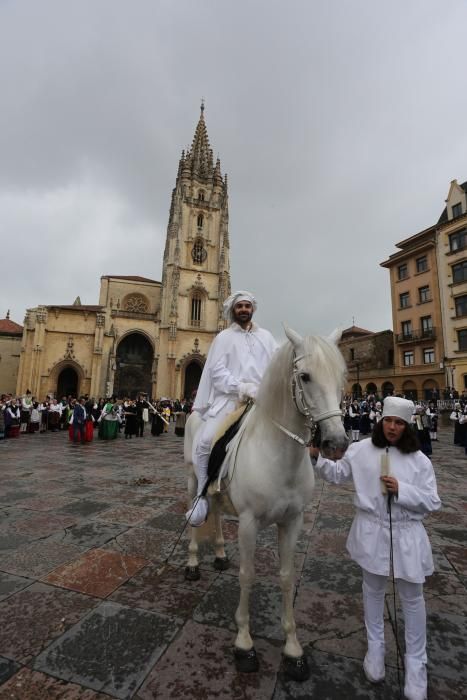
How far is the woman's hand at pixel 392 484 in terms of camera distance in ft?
5.74

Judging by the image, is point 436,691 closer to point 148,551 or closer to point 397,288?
point 148,551

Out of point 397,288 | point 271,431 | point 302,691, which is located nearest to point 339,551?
point 302,691

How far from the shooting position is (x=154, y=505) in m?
4.62

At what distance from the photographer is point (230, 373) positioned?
269cm

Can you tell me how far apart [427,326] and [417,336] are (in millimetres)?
1192

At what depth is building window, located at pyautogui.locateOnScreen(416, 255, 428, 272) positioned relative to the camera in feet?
95.7

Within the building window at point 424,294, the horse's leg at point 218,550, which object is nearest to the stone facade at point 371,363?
the building window at point 424,294

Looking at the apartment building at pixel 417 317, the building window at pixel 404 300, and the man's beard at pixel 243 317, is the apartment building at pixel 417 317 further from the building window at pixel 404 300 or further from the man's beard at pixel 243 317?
the man's beard at pixel 243 317

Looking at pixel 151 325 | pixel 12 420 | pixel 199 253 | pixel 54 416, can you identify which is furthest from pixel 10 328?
pixel 12 420

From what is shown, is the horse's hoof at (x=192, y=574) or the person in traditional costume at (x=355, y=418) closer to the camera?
the horse's hoof at (x=192, y=574)

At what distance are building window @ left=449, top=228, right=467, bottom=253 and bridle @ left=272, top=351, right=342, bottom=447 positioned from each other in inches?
1237

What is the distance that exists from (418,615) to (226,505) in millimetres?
1321

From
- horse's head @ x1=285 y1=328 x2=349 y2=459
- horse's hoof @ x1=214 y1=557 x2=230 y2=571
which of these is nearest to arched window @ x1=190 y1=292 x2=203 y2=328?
horse's hoof @ x1=214 y1=557 x2=230 y2=571

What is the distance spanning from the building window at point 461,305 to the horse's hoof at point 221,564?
29.5 meters
